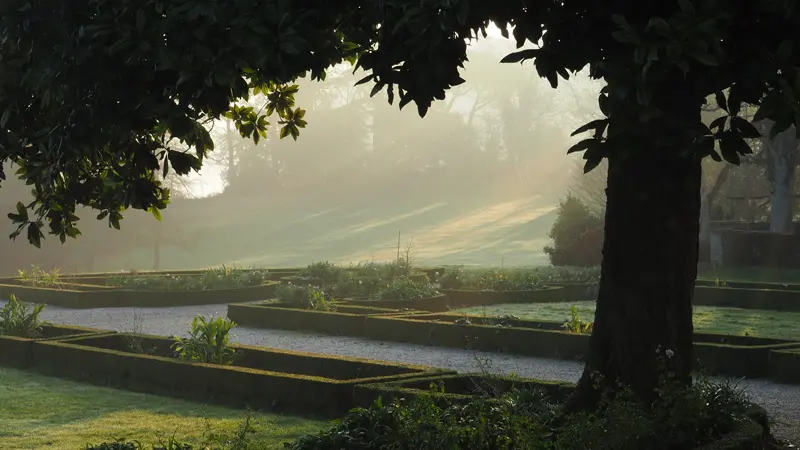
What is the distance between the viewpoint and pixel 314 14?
18.6 feet

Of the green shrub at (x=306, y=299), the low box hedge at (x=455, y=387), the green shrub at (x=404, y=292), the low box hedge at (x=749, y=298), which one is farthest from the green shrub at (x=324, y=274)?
the low box hedge at (x=455, y=387)

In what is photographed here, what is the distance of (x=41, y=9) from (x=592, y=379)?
4963mm

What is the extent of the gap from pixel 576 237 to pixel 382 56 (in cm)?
3043

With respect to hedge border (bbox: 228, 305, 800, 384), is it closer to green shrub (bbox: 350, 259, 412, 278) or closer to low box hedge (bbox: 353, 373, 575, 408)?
low box hedge (bbox: 353, 373, 575, 408)

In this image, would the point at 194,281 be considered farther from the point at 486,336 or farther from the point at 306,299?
the point at 486,336

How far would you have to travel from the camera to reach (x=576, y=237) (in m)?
35.7

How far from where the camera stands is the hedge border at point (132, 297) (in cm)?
2408

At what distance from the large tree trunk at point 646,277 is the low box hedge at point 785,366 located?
540 centimetres

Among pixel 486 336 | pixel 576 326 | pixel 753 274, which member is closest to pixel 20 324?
pixel 486 336

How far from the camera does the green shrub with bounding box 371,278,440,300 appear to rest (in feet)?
72.6

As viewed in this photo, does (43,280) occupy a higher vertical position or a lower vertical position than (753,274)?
lower

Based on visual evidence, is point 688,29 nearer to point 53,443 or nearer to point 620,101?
point 620,101

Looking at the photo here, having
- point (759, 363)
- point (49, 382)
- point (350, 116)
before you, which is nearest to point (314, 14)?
point (49, 382)

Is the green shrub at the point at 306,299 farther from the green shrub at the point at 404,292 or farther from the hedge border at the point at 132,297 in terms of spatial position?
the hedge border at the point at 132,297
